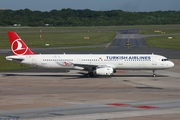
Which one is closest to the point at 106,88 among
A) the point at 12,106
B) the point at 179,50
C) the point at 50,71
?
the point at 12,106

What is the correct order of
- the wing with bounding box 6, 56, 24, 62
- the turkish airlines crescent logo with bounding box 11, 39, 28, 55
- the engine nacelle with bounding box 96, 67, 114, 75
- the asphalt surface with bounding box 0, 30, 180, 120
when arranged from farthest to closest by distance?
the turkish airlines crescent logo with bounding box 11, 39, 28, 55, the wing with bounding box 6, 56, 24, 62, the engine nacelle with bounding box 96, 67, 114, 75, the asphalt surface with bounding box 0, 30, 180, 120

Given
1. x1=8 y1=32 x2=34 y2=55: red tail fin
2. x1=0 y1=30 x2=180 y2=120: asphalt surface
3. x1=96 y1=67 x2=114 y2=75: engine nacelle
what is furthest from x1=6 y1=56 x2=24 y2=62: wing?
x1=96 y1=67 x2=114 y2=75: engine nacelle

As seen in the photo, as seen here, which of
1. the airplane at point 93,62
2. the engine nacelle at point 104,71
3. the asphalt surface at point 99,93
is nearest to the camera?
the asphalt surface at point 99,93

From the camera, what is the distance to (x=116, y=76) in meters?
63.6

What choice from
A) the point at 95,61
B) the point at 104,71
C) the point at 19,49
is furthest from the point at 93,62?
the point at 19,49

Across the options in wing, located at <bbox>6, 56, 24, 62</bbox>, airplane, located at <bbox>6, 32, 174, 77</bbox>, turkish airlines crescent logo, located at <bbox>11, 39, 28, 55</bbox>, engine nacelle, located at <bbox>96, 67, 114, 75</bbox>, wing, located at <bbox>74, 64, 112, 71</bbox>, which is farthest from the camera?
turkish airlines crescent logo, located at <bbox>11, 39, 28, 55</bbox>

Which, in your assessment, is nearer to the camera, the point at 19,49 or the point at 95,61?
the point at 95,61

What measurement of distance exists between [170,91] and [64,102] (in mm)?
13318

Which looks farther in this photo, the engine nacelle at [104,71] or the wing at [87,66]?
the wing at [87,66]

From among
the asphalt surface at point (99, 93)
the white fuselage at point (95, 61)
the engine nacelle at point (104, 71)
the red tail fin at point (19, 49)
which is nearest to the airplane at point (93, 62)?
the white fuselage at point (95, 61)

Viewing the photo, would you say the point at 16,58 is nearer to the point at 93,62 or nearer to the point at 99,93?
the point at 93,62

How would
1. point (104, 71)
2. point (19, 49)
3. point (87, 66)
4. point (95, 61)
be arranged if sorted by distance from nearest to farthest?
point (104, 71) → point (87, 66) → point (95, 61) → point (19, 49)

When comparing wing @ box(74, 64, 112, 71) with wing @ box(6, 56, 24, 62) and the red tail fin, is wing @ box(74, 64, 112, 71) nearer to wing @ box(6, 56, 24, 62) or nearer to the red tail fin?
the red tail fin

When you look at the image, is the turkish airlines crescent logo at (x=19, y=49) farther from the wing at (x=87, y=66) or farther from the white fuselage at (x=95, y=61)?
the wing at (x=87, y=66)
